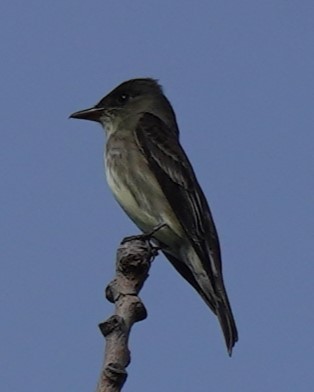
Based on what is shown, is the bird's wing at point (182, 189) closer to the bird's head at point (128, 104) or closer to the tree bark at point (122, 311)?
the bird's head at point (128, 104)

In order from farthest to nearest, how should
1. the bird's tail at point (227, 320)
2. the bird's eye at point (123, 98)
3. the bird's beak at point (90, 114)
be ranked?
the bird's eye at point (123, 98)
the bird's beak at point (90, 114)
the bird's tail at point (227, 320)

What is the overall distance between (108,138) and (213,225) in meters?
1.44

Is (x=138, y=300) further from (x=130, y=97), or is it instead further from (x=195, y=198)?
(x=130, y=97)

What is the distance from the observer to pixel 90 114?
10414mm

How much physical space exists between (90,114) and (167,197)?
5.44ft

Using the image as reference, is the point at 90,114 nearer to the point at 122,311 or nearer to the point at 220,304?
the point at 220,304

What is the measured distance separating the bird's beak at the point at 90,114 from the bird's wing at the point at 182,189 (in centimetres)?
53

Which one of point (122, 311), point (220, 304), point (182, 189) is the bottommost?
point (122, 311)

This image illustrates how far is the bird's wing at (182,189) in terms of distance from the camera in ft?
29.1

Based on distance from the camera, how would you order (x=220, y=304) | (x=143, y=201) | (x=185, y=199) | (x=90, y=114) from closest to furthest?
(x=220, y=304)
(x=143, y=201)
(x=185, y=199)
(x=90, y=114)

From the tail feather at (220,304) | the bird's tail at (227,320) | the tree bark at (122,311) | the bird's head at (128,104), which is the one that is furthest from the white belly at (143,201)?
the tree bark at (122,311)

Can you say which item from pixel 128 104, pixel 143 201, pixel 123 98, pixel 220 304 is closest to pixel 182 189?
pixel 143 201

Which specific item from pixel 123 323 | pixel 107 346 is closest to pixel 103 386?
pixel 107 346

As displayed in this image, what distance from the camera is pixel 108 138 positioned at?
32.9 ft
